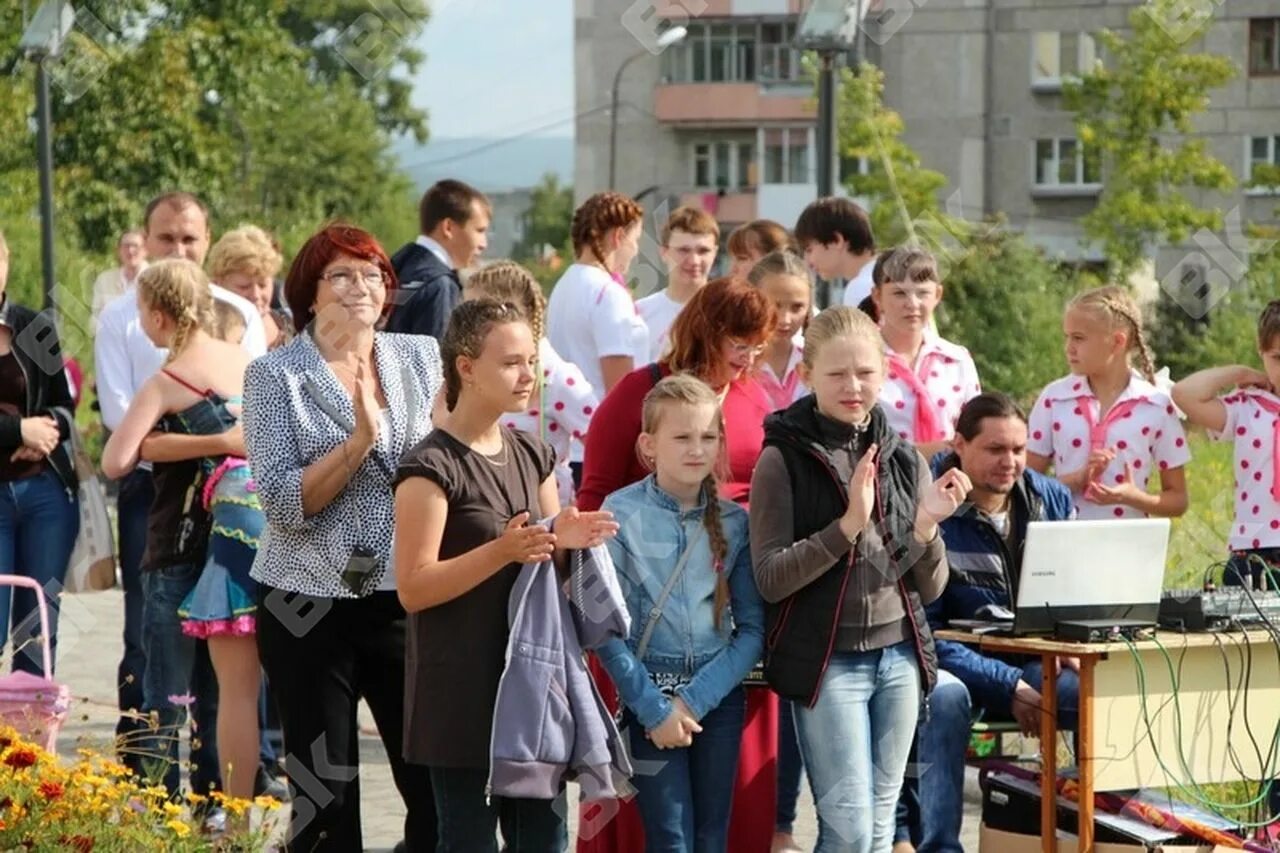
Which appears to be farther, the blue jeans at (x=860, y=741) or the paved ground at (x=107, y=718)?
the paved ground at (x=107, y=718)

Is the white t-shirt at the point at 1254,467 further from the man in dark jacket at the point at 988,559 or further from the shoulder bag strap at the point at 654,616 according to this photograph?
the shoulder bag strap at the point at 654,616

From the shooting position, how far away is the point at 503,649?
5.66 meters

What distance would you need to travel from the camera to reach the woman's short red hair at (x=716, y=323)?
668 cm

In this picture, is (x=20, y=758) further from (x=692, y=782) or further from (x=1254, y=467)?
(x=1254, y=467)

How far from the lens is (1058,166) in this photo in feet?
184

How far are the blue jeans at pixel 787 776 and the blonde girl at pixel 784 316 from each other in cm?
115

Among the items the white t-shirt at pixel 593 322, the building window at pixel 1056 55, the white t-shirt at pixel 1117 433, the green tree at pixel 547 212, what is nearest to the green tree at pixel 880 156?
the building window at pixel 1056 55

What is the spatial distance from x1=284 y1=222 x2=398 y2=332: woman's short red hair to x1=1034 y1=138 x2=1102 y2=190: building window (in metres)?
50.6

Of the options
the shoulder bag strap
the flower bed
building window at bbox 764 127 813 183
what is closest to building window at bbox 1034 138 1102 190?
building window at bbox 764 127 813 183

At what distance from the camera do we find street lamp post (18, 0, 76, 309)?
1752cm

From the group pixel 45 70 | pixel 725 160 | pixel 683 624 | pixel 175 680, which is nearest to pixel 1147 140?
pixel 725 160

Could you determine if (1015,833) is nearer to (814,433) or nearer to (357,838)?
(814,433)

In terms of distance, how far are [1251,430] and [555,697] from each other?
3217 millimetres

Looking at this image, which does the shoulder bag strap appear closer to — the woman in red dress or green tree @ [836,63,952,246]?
the woman in red dress
